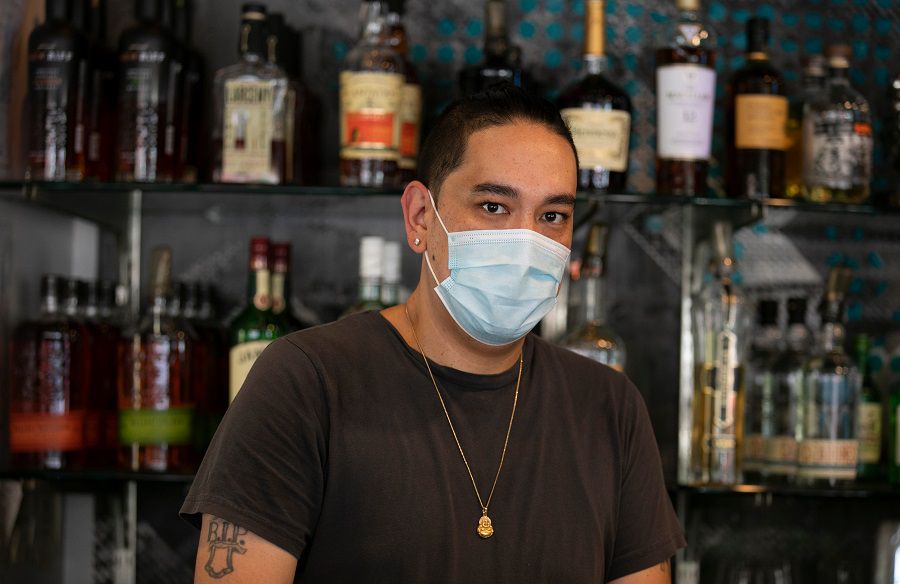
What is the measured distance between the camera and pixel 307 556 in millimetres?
1284

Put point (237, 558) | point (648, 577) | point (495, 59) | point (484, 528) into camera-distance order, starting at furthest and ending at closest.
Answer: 1. point (495, 59)
2. point (648, 577)
3. point (484, 528)
4. point (237, 558)

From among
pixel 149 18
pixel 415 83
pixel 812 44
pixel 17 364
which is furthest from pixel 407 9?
pixel 17 364

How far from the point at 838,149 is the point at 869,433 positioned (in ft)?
1.63

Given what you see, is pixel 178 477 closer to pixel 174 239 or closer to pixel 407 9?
pixel 174 239

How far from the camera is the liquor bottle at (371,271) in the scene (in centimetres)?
193

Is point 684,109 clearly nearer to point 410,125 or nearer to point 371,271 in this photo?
point 410,125

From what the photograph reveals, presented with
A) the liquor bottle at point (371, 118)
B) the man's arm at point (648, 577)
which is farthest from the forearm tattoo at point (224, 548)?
the liquor bottle at point (371, 118)

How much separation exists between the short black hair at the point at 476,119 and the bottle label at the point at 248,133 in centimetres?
53

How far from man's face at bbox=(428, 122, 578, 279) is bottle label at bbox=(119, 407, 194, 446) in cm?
72

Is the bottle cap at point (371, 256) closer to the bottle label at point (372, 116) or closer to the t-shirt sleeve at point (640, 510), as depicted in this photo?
the bottle label at point (372, 116)

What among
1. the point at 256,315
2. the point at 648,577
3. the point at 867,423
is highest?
the point at 256,315

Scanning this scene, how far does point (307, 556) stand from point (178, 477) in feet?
2.05

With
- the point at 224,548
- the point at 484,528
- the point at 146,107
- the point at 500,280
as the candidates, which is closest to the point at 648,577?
the point at 484,528

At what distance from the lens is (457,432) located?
4.45ft
